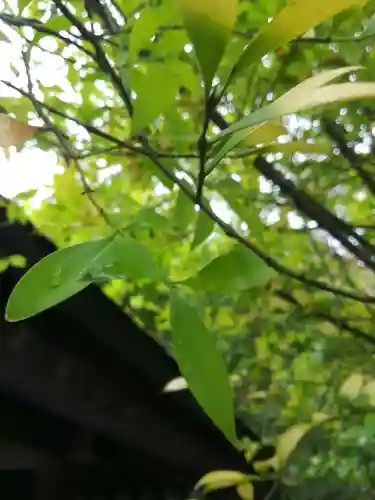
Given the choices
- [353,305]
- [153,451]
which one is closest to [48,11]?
[353,305]

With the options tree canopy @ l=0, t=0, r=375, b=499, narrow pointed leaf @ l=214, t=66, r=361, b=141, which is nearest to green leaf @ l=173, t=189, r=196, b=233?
tree canopy @ l=0, t=0, r=375, b=499

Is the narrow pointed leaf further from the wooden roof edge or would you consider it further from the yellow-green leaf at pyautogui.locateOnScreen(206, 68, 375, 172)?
the wooden roof edge

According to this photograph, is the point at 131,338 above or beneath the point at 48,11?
beneath

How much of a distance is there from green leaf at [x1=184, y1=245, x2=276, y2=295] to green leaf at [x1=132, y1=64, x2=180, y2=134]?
0.26 feet

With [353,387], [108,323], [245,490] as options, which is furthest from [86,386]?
[353,387]

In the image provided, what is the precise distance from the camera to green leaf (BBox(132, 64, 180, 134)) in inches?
12.2

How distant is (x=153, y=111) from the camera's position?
0.32m

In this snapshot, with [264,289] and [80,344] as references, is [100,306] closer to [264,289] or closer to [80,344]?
[80,344]

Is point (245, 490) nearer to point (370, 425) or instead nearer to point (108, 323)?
point (370, 425)

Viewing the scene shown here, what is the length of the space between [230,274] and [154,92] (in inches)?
3.7

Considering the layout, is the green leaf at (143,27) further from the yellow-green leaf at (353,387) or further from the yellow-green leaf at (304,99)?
the yellow-green leaf at (353,387)

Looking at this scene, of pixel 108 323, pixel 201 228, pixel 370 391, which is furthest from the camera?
pixel 108 323

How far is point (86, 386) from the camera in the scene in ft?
2.92

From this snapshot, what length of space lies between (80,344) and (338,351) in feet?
1.13
